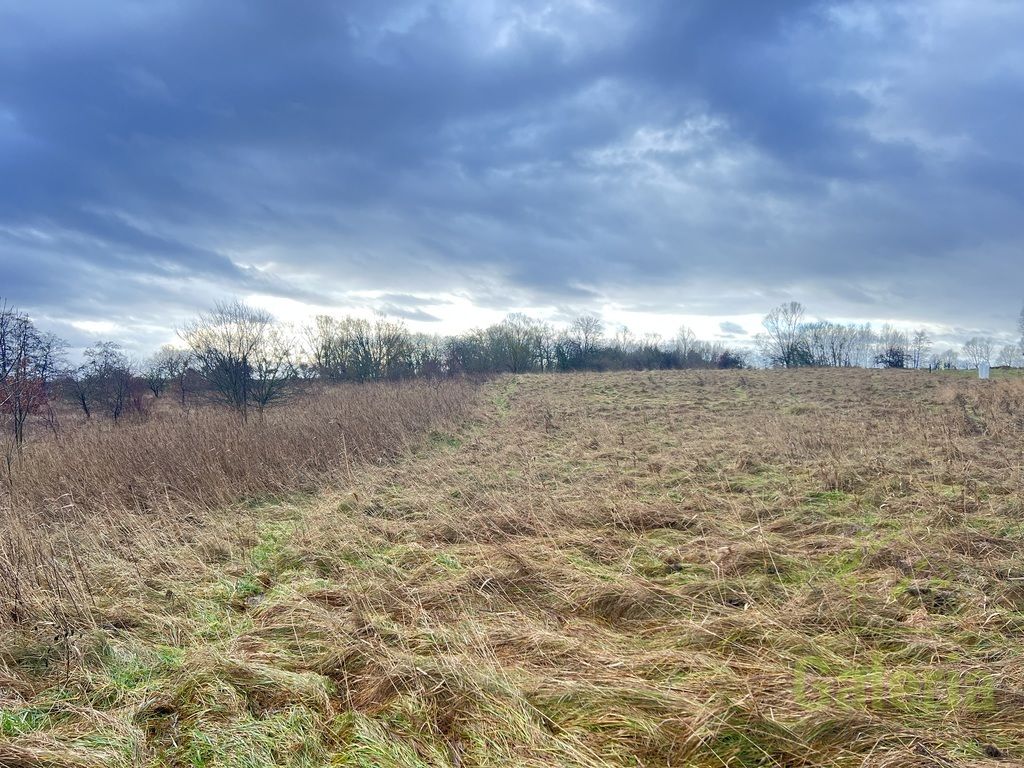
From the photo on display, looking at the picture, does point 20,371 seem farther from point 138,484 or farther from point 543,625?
point 543,625

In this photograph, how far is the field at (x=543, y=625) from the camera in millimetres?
2561

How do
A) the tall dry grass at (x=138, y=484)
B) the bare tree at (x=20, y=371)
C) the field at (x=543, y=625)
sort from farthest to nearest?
the bare tree at (x=20, y=371)
the tall dry grass at (x=138, y=484)
the field at (x=543, y=625)

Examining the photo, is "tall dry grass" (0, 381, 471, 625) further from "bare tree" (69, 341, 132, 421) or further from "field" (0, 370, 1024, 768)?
"bare tree" (69, 341, 132, 421)

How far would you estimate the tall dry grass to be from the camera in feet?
14.2

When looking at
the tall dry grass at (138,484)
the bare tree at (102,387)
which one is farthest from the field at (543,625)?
the bare tree at (102,387)

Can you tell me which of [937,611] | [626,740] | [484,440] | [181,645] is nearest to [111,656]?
[181,645]

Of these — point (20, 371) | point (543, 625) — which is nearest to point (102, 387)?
point (20, 371)

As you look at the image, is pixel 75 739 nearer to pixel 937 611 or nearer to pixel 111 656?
pixel 111 656

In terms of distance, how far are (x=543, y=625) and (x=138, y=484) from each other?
274 inches

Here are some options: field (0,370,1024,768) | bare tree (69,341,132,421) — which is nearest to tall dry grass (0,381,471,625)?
field (0,370,1024,768)

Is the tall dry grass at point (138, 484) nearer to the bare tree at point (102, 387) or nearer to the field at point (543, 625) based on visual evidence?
the field at point (543, 625)

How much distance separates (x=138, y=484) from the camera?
25.0ft

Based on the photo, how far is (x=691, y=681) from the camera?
285 centimetres

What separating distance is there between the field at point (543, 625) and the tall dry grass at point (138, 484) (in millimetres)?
74
